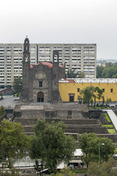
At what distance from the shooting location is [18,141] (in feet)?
88.6

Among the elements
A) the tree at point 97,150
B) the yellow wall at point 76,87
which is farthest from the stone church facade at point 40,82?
the tree at point 97,150

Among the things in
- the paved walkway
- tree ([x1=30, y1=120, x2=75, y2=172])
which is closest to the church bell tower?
the paved walkway

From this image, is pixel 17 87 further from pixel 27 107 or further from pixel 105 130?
pixel 105 130

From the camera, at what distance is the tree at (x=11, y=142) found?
26500 millimetres

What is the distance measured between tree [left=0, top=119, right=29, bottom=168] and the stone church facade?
2922 cm

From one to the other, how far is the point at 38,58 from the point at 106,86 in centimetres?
4406

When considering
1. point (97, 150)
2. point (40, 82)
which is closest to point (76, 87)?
point (40, 82)

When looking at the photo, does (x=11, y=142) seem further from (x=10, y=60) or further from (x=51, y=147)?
(x=10, y=60)

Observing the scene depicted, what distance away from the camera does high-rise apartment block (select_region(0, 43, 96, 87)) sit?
96625 mm

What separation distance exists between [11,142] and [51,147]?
3.83m

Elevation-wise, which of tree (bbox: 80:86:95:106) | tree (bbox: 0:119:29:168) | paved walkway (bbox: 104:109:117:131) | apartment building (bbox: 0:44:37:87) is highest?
apartment building (bbox: 0:44:37:87)

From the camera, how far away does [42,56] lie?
97938mm

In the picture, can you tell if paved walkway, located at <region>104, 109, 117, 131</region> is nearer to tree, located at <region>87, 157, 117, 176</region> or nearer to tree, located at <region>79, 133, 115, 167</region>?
tree, located at <region>79, 133, 115, 167</region>

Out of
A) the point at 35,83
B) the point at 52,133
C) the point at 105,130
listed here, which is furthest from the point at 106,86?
the point at 52,133
